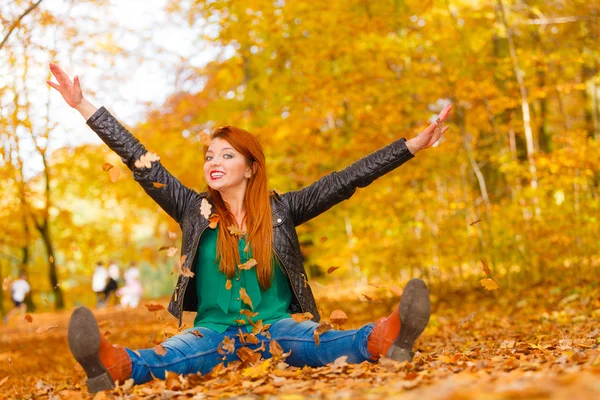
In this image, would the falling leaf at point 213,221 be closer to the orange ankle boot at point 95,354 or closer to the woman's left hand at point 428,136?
the orange ankle boot at point 95,354

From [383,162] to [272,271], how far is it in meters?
0.96

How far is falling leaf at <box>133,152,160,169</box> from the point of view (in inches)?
161

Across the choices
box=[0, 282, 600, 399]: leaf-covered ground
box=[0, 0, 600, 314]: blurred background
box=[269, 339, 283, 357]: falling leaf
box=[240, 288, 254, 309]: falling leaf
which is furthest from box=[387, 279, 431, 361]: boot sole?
box=[0, 0, 600, 314]: blurred background

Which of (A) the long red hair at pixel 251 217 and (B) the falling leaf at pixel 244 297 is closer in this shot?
(B) the falling leaf at pixel 244 297

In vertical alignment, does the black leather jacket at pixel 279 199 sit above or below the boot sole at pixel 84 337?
above

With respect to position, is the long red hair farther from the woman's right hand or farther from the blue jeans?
the woman's right hand

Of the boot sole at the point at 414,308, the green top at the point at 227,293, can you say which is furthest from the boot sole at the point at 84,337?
the boot sole at the point at 414,308

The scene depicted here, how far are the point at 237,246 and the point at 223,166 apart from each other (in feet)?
1.71

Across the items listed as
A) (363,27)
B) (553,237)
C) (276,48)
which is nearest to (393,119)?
(363,27)

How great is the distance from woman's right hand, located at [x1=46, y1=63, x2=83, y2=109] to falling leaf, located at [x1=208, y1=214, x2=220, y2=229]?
41.6 inches

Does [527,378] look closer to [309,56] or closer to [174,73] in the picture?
[309,56]

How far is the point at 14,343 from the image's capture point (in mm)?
11070

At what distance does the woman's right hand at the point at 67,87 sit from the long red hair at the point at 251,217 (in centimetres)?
86

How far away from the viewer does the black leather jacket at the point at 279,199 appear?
13.5ft
